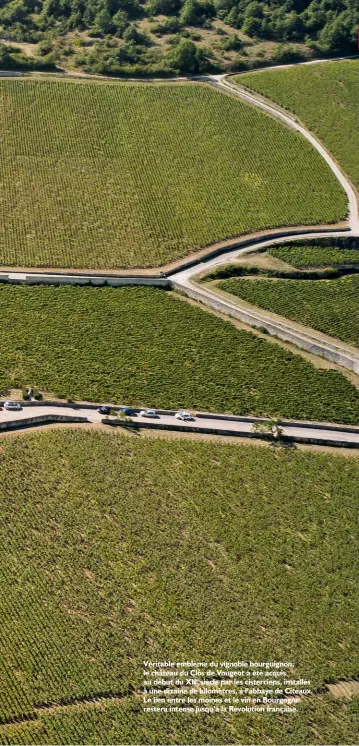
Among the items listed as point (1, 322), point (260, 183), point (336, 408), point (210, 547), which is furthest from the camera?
point (260, 183)

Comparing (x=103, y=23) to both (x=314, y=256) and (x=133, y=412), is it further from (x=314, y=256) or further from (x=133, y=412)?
(x=133, y=412)

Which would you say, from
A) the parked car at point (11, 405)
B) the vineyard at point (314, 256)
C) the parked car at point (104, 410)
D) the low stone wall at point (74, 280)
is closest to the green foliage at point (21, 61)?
the low stone wall at point (74, 280)

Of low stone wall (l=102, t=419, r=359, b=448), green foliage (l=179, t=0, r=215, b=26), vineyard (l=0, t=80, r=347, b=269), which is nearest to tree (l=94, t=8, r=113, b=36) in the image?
green foliage (l=179, t=0, r=215, b=26)

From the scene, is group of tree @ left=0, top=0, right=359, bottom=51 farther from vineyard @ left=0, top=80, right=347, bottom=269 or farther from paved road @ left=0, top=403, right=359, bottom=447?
paved road @ left=0, top=403, right=359, bottom=447

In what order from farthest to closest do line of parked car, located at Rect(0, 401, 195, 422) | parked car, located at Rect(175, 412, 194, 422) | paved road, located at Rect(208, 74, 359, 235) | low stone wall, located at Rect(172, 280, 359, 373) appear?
paved road, located at Rect(208, 74, 359, 235)
low stone wall, located at Rect(172, 280, 359, 373)
parked car, located at Rect(175, 412, 194, 422)
line of parked car, located at Rect(0, 401, 195, 422)

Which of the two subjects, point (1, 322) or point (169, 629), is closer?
point (169, 629)

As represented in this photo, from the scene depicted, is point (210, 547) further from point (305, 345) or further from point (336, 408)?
point (305, 345)

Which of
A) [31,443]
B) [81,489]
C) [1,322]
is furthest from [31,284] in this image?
[81,489]
